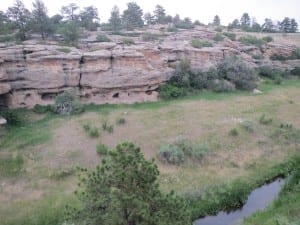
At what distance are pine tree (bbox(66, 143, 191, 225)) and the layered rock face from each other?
62.7 ft

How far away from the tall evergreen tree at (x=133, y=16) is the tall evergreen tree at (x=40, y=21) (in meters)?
16.3

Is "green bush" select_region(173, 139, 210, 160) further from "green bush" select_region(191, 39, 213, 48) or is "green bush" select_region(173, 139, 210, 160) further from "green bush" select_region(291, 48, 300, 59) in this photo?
"green bush" select_region(291, 48, 300, 59)

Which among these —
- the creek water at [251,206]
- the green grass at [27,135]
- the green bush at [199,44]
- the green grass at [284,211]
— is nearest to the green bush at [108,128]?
the green grass at [27,135]

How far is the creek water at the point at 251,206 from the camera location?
17.5 m

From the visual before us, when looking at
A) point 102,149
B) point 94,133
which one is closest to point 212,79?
point 94,133

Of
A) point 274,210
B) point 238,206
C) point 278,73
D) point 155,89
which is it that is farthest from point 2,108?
point 278,73

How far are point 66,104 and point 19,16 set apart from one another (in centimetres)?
1431

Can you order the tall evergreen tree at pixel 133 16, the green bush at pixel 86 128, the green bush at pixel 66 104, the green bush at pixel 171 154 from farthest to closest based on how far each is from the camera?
1. the tall evergreen tree at pixel 133 16
2. the green bush at pixel 66 104
3. the green bush at pixel 86 128
4. the green bush at pixel 171 154

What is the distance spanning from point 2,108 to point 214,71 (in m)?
21.5

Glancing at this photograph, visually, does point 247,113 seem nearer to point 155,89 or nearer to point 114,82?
point 155,89

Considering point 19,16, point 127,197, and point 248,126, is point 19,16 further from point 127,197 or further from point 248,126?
point 127,197

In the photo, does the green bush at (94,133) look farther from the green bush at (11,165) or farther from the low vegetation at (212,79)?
the low vegetation at (212,79)

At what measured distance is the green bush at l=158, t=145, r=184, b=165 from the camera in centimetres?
2164

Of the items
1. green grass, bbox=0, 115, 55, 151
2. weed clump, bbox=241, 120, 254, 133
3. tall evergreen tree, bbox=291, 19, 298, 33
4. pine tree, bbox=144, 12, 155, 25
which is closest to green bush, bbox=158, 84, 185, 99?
weed clump, bbox=241, 120, 254, 133
